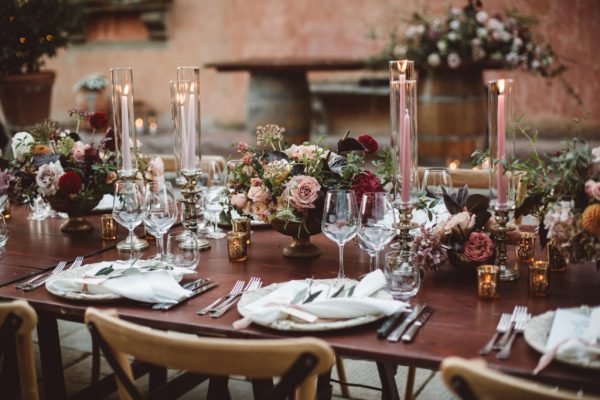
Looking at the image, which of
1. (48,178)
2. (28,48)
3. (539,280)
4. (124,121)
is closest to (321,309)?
(539,280)

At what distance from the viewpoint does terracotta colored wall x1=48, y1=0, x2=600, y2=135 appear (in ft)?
23.3

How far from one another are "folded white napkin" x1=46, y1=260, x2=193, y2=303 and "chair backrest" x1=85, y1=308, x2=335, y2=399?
1.22ft

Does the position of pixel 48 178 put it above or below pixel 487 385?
above

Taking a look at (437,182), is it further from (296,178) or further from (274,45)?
(274,45)

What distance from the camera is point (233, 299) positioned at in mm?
1827

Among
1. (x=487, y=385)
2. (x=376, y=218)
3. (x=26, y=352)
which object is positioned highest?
(x=376, y=218)

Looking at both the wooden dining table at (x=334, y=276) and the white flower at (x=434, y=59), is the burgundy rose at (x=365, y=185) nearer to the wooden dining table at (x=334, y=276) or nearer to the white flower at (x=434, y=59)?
the wooden dining table at (x=334, y=276)

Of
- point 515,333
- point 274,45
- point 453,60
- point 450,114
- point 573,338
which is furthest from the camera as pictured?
point 274,45

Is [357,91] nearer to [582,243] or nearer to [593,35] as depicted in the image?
[593,35]

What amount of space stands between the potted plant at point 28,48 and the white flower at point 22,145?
9.32 ft

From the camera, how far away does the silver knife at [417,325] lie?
155cm

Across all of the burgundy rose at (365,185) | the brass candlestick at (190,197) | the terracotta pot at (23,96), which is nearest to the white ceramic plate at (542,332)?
the burgundy rose at (365,185)

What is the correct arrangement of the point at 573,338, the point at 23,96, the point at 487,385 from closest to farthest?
the point at 487,385 → the point at 573,338 → the point at 23,96

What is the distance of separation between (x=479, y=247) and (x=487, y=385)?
79cm
